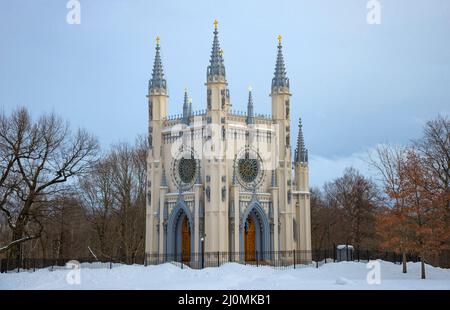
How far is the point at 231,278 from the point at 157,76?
23.8 metres

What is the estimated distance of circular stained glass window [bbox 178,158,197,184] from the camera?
50.7 m

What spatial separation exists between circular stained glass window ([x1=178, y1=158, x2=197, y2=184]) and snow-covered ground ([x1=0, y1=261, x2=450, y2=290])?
1239cm

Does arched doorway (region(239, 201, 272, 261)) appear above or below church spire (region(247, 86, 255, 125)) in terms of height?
below

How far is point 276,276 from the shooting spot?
35.7 meters

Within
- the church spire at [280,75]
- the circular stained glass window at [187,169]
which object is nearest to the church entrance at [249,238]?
→ the circular stained glass window at [187,169]

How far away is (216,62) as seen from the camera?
50562 millimetres

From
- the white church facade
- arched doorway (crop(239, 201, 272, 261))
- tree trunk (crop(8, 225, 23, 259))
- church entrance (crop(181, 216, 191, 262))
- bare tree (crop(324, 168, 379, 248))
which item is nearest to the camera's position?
tree trunk (crop(8, 225, 23, 259))

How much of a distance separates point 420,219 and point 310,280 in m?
7.96

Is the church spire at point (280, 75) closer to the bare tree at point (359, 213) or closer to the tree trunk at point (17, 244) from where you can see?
the bare tree at point (359, 213)

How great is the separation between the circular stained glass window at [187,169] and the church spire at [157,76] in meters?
6.22

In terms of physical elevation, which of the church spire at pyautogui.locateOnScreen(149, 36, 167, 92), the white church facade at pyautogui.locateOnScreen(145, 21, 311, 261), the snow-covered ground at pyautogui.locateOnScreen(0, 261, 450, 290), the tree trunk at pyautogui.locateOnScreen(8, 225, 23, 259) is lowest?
the snow-covered ground at pyautogui.locateOnScreen(0, 261, 450, 290)

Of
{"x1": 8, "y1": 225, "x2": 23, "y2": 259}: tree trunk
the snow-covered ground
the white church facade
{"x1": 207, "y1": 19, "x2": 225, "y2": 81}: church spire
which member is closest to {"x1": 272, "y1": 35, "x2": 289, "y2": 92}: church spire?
the white church facade

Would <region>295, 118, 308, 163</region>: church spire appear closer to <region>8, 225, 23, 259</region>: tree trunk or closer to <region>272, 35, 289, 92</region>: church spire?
<region>272, 35, 289, 92</region>: church spire
